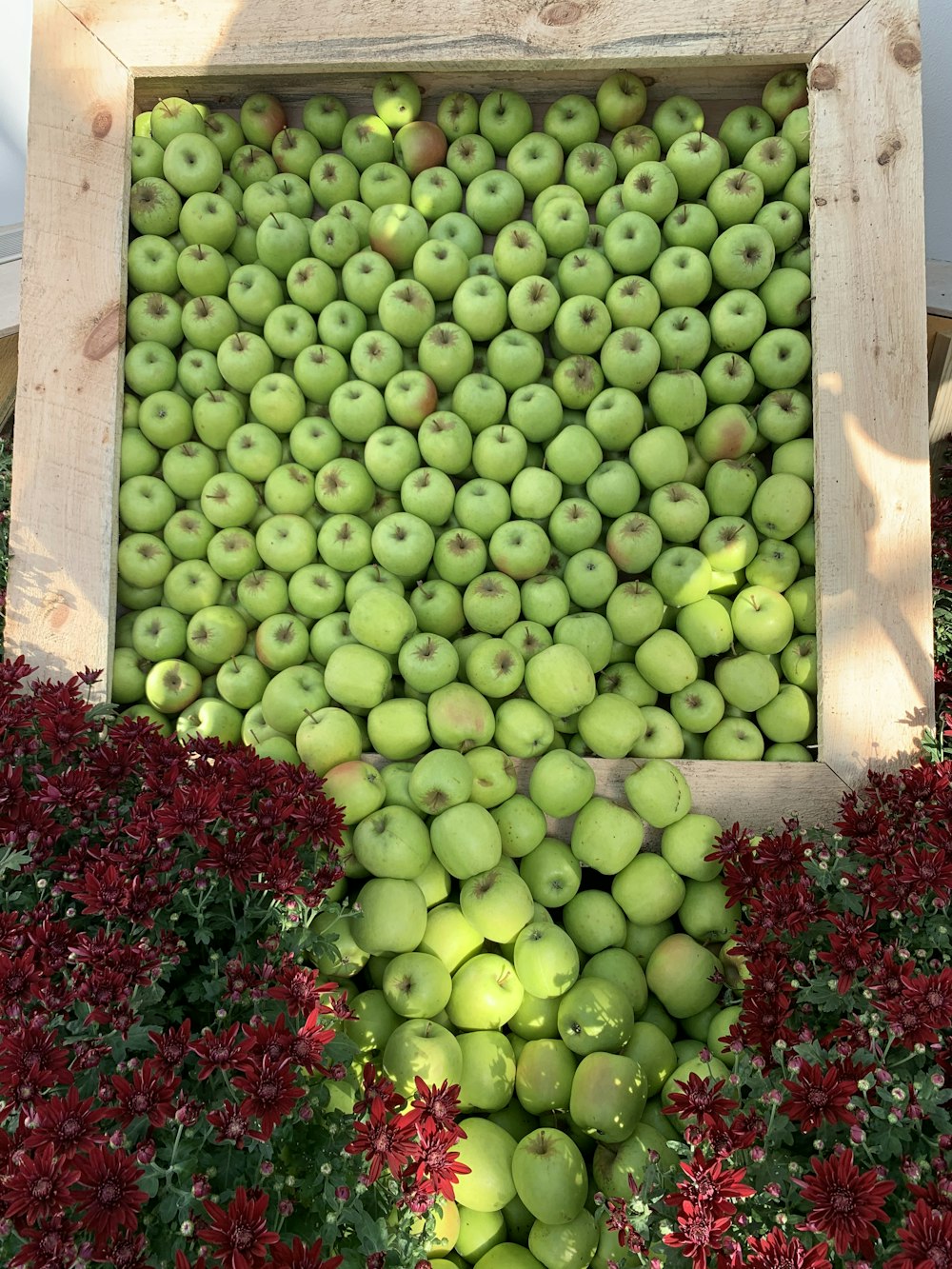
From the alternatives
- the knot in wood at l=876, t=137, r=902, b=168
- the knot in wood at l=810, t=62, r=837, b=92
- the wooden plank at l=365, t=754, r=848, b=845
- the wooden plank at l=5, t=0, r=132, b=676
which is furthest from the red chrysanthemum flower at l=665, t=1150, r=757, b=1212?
the knot in wood at l=810, t=62, r=837, b=92

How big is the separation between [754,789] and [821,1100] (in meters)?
0.87

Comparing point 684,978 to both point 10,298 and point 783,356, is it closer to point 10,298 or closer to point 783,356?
point 783,356

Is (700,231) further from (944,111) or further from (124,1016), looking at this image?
(124,1016)

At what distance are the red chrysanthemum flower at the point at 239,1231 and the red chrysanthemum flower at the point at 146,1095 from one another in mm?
119

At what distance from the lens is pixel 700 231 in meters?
1.95

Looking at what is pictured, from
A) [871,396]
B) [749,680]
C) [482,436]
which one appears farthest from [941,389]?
[482,436]

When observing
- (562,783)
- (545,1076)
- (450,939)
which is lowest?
(545,1076)

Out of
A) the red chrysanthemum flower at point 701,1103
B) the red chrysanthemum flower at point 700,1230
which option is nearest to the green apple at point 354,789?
the red chrysanthemum flower at point 701,1103

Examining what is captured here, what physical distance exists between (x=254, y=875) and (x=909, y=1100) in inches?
38.7

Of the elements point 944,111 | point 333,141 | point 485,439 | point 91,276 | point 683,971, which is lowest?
point 683,971

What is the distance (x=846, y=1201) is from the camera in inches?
36.4

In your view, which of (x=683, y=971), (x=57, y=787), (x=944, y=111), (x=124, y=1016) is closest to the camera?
(x=124, y=1016)

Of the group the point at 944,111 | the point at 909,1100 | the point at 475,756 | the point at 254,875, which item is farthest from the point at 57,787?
the point at 944,111

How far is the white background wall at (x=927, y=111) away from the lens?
228cm
